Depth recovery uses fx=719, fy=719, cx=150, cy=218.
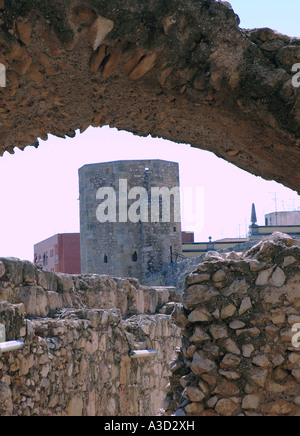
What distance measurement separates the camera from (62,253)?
34594 mm

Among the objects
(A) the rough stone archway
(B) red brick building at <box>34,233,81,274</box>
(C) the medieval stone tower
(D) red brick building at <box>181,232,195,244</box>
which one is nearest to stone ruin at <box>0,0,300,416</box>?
(A) the rough stone archway

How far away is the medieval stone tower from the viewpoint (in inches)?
1201

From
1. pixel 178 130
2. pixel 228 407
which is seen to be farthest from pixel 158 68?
pixel 228 407

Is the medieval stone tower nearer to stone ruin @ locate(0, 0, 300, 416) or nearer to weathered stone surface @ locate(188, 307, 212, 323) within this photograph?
stone ruin @ locate(0, 0, 300, 416)

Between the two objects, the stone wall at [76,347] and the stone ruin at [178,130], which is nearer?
the stone ruin at [178,130]

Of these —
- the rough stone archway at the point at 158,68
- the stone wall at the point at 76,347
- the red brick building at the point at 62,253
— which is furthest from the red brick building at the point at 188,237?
the rough stone archway at the point at 158,68

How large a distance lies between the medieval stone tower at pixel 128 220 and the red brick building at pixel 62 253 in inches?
117

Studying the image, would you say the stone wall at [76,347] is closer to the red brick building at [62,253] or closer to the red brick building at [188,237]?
the red brick building at [62,253]

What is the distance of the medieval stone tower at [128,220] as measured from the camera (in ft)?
100

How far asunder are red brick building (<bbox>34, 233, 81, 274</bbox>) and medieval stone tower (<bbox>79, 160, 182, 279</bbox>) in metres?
2.98

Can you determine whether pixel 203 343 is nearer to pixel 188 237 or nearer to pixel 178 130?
pixel 178 130

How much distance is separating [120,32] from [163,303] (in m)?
6.89
